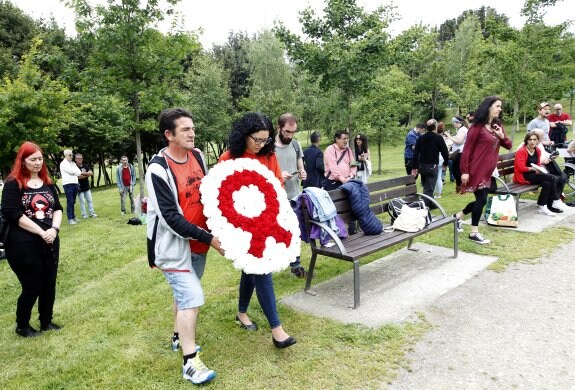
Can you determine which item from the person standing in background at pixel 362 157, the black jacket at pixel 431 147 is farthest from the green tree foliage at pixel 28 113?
the black jacket at pixel 431 147

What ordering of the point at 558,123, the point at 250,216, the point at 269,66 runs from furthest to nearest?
the point at 269,66 < the point at 558,123 < the point at 250,216

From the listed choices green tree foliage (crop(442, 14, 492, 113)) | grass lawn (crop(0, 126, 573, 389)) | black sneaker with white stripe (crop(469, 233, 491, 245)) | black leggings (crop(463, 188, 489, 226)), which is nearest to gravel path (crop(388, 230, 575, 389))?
grass lawn (crop(0, 126, 573, 389))

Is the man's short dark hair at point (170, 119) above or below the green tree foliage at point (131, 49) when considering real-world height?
below

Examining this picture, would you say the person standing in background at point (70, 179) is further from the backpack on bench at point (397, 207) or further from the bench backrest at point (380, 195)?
the backpack on bench at point (397, 207)

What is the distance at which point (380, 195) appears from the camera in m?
5.83

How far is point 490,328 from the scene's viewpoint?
3.82 m

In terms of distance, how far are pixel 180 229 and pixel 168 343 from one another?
1.45 metres

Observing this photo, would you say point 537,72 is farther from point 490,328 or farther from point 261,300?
point 261,300

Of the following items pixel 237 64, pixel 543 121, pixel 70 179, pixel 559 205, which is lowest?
pixel 559 205

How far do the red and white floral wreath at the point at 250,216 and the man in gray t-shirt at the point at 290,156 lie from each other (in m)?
1.34

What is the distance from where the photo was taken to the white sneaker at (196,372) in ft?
10.3

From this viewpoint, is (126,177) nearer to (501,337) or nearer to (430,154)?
(430,154)

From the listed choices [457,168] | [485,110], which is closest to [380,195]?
[485,110]

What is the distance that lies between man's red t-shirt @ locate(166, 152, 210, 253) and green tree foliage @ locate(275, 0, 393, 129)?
9.52m
